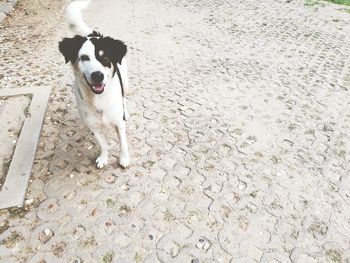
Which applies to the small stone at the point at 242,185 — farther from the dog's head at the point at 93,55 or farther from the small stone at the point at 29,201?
the small stone at the point at 29,201

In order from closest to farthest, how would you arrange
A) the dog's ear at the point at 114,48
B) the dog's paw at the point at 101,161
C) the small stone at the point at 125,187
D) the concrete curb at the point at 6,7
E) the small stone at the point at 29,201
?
1. the dog's ear at the point at 114,48
2. the small stone at the point at 29,201
3. the small stone at the point at 125,187
4. the dog's paw at the point at 101,161
5. the concrete curb at the point at 6,7

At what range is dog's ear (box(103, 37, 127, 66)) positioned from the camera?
11.5 ft

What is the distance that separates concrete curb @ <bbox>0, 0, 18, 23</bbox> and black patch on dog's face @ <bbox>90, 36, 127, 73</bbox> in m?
8.30

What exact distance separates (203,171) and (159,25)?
660 cm

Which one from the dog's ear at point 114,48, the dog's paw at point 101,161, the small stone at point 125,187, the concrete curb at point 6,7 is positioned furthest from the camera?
the concrete curb at point 6,7

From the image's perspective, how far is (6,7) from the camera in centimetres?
1109

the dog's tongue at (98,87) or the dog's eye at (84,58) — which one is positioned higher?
the dog's eye at (84,58)

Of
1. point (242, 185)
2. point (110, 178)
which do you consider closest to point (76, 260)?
point (110, 178)

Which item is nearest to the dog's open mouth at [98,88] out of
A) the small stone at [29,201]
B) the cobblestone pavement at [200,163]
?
the cobblestone pavement at [200,163]

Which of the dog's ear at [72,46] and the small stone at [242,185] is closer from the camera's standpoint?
the dog's ear at [72,46]

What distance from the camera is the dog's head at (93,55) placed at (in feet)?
11.2

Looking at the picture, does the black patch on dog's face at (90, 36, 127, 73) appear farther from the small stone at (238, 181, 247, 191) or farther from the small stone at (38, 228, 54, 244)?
the small stone at (238, 181, 247, 191)

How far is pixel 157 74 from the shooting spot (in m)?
7.10

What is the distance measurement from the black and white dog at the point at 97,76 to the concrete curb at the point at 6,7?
23.8ft
